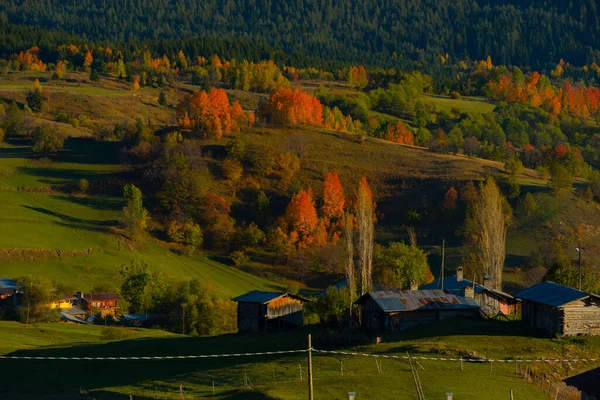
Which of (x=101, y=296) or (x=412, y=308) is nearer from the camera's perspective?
(x=412, y=308)

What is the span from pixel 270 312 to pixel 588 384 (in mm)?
47172

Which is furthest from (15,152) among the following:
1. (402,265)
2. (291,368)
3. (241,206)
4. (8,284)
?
(291,368)

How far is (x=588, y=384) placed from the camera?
4462 centimetres

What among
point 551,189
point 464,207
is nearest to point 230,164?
point 464,207

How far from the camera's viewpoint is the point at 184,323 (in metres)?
100

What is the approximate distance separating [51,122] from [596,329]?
152 m

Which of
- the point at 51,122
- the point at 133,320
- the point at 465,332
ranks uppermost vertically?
the point at 51,122

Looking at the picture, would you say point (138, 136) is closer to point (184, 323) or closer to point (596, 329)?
point (184, 323)

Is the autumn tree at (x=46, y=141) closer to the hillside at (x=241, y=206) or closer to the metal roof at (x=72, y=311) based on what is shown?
the hillside at (x=241, y=206)

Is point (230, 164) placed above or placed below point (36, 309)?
above

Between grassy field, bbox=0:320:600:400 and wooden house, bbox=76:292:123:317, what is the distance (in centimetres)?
3461

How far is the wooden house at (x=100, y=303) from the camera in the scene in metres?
116

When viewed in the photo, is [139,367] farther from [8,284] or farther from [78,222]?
[78,222]

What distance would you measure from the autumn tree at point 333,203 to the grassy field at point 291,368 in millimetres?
70524
